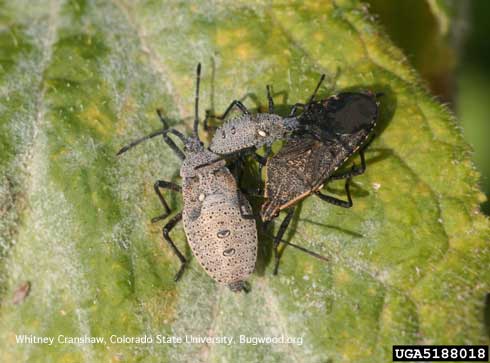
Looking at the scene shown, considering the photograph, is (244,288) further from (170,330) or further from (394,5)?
(394,5)

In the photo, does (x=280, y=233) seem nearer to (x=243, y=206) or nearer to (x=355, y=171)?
(x=243, y=206)

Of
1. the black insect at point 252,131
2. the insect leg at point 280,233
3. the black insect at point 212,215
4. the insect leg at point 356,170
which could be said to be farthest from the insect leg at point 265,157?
the insect leg at point 356,170

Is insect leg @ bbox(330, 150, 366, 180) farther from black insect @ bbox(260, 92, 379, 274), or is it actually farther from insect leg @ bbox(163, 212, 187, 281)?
insect leg @ bbox(163, 212, 187, 281)

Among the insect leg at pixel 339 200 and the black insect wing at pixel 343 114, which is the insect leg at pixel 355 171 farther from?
the black insect wing at pixel 343 114

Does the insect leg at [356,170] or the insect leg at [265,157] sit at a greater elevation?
the insect leg at [356,170]

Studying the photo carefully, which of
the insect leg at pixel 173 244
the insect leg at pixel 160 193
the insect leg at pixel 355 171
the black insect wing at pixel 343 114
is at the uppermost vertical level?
the black insect wing at pixel 343 114

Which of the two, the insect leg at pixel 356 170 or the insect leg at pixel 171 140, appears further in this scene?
the insect leg at pixel 171 140
